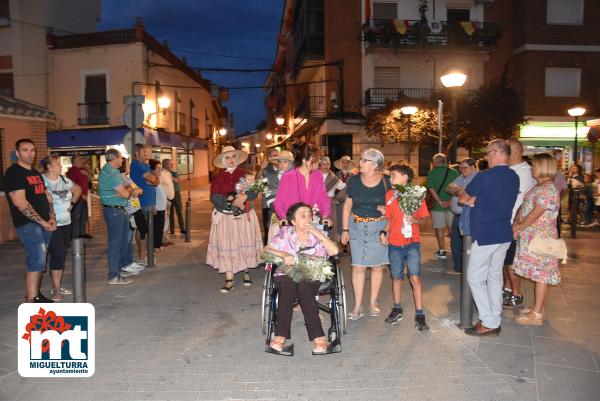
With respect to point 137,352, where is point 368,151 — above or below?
above

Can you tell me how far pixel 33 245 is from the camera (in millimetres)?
5703

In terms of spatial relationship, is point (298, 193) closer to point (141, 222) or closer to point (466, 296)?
point (466, 296)

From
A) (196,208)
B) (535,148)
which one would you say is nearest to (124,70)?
(196,208)

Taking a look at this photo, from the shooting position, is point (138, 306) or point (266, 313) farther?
point (138, 306)

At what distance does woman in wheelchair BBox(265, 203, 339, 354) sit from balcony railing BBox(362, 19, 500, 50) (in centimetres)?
1885

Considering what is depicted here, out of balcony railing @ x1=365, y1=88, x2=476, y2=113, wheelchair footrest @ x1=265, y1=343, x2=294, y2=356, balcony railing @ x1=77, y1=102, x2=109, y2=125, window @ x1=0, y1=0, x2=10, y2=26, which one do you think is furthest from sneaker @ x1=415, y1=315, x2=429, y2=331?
window @ x1=0, y1=0, x2=10, y2=26

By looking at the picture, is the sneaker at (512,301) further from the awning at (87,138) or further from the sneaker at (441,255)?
the awning at (87,138)

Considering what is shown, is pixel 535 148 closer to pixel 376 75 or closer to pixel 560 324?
pixel 376 75

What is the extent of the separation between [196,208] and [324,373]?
51.3 ft

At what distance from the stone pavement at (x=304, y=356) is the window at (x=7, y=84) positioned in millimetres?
19205

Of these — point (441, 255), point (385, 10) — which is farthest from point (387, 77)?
point (441, 255)

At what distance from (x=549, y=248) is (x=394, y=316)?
1.77m

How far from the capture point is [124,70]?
76.1 feet

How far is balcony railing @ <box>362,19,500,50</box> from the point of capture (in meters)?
21.7
